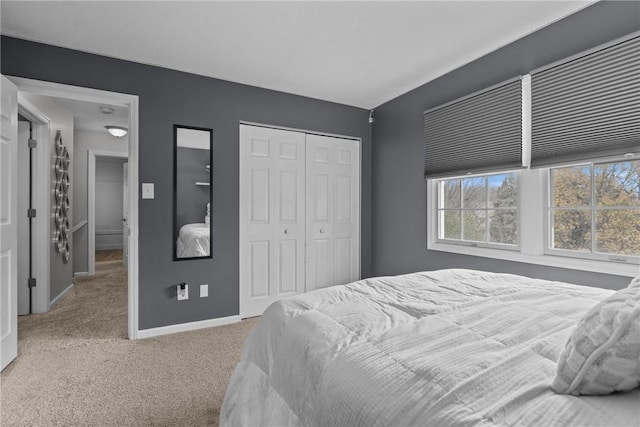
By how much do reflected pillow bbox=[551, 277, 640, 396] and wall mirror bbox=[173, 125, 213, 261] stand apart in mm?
2972

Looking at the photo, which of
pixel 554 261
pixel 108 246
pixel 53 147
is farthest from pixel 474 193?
pixel 108 246

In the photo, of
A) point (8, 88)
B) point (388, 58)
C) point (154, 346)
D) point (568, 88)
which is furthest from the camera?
point (388, 58)

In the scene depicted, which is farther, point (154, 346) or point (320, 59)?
point (320, 59)

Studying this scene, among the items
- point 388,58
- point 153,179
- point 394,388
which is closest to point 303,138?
point 388,58

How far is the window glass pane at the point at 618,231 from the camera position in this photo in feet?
6.51

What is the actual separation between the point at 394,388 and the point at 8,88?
123 inches

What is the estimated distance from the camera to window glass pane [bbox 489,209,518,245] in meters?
2.63

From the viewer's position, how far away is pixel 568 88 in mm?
2141

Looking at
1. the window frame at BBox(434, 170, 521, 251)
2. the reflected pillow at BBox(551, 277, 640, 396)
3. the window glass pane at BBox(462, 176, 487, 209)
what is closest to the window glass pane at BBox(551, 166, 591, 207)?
the window frame at BBox(434, 170, 521, 251)

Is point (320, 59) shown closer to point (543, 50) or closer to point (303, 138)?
point (303, 138)

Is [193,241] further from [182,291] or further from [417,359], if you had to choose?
[417,359]

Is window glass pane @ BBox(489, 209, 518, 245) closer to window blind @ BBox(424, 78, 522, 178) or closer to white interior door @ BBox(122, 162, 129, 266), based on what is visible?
window blind @ BBox(424, 78, 522, 178)

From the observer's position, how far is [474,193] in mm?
2990

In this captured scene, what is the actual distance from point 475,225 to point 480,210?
0.15 m
